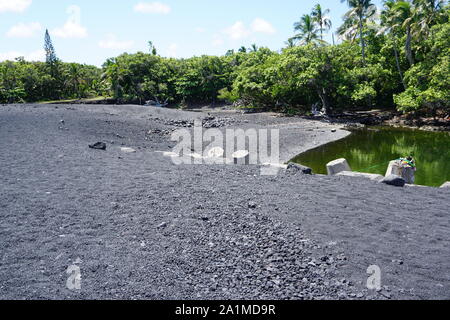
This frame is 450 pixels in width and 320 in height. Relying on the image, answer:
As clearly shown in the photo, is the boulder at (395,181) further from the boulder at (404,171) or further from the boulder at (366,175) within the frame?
the boulder at (404,171)

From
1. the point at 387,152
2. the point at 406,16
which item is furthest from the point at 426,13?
the point at 387,152

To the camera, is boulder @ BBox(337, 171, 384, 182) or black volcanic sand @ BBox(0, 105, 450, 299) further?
boulder @ BBox(337, 171, 384, 182)

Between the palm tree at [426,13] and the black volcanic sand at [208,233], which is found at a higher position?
the palm tree at [426,13]

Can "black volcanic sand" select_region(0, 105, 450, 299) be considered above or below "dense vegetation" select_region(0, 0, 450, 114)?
below

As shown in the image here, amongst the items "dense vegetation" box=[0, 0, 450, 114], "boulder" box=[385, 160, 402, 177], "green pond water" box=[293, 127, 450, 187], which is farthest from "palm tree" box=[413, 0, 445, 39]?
"boulder" box=[385, 160, 402, 177]

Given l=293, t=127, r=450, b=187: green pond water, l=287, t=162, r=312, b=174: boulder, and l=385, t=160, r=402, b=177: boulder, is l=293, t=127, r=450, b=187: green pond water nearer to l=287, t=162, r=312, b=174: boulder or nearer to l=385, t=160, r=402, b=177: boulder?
l=385, t=160, r=402, b=177: boulder

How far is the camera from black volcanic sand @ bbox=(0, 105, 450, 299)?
4984mm

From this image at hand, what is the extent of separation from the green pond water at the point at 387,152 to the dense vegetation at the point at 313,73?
369 cm

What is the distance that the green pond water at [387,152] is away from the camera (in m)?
16.3

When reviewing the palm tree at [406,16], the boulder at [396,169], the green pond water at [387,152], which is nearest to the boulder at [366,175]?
the boulder at [396,169]

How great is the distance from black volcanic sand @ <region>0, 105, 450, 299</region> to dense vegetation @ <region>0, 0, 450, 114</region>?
2226cm

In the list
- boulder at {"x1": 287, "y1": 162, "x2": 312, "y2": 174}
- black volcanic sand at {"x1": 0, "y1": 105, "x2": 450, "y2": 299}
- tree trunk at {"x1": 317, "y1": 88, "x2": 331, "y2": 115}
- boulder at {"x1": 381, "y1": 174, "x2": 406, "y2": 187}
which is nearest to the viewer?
black volcanic sand at {"x1": 0, "y1": 105, "x2": 450, "y2": 299}
